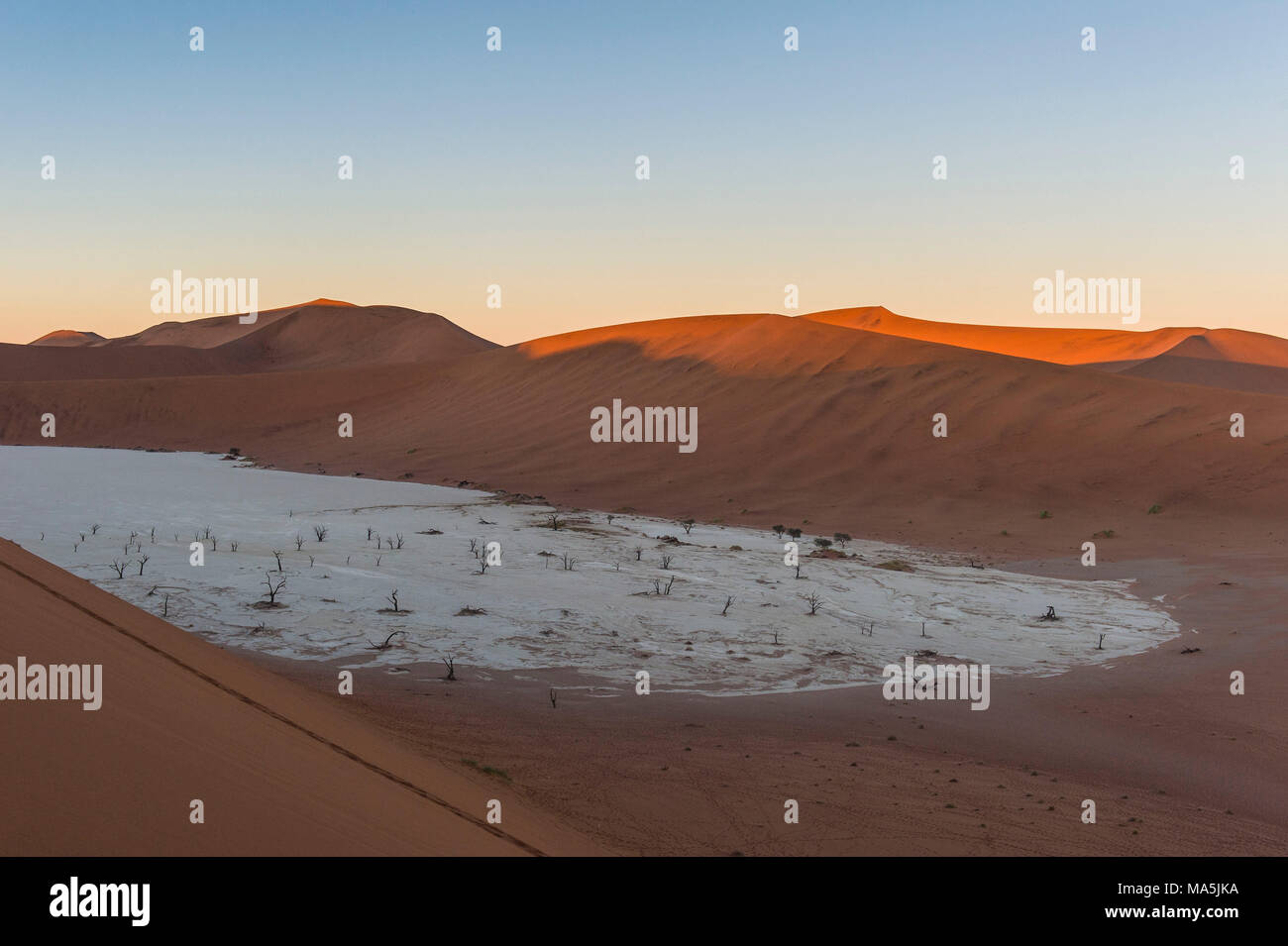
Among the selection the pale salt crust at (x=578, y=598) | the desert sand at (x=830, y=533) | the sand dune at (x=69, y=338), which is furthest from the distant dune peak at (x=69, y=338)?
the pale salt crust at (x=578, y=598)

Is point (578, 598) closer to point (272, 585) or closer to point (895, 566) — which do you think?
point (272, 585)

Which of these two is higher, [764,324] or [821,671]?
[764,324]

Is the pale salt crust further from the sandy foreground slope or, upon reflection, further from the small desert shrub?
the sandy foreground slope

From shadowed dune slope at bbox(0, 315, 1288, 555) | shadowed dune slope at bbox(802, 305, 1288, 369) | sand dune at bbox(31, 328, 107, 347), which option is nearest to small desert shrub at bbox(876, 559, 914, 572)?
shadowed dune slope at bbox(0, 315, 1288, 555)

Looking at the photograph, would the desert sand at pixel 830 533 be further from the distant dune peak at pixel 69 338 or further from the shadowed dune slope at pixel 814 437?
the distant dune peak at pixel 69 338
